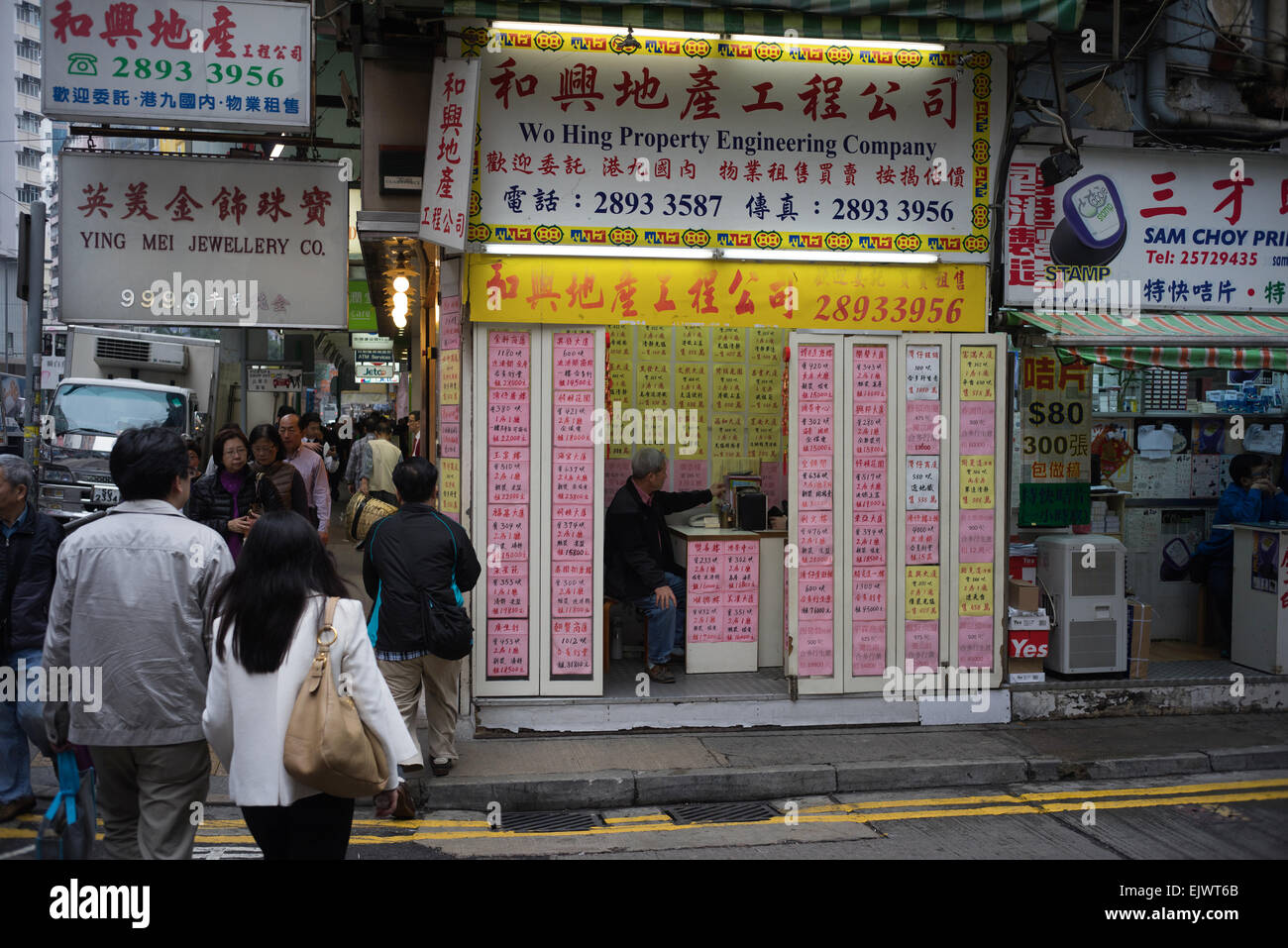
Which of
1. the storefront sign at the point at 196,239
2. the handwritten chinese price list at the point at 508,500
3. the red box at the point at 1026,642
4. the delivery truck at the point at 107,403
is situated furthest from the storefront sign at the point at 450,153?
Result: the delivery truck at the point at 107,403

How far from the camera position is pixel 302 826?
346 cm

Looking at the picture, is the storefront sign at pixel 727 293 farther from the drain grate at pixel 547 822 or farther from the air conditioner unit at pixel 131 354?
the air conditioner unit at pixel 131 354

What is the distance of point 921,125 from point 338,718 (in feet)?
20.7

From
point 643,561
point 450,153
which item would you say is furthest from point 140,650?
point 643,561

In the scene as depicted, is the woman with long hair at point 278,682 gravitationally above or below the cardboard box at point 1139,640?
above

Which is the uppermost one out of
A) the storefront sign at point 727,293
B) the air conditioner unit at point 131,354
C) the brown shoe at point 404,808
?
the air conditioner unit at point 131,354

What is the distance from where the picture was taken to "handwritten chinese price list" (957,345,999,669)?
780cm

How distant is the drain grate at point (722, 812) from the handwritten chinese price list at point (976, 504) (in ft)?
7.83

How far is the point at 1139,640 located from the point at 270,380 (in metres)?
22.2

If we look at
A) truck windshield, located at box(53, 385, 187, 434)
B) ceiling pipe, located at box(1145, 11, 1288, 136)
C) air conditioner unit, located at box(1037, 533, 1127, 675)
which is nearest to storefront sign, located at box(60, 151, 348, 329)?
air conditioner unit, located at box(1037, 533, 1127, 675)

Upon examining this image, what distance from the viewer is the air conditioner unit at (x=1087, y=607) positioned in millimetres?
8117

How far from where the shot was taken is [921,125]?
767cm

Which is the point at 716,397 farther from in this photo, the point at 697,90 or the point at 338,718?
the point at 338,718
